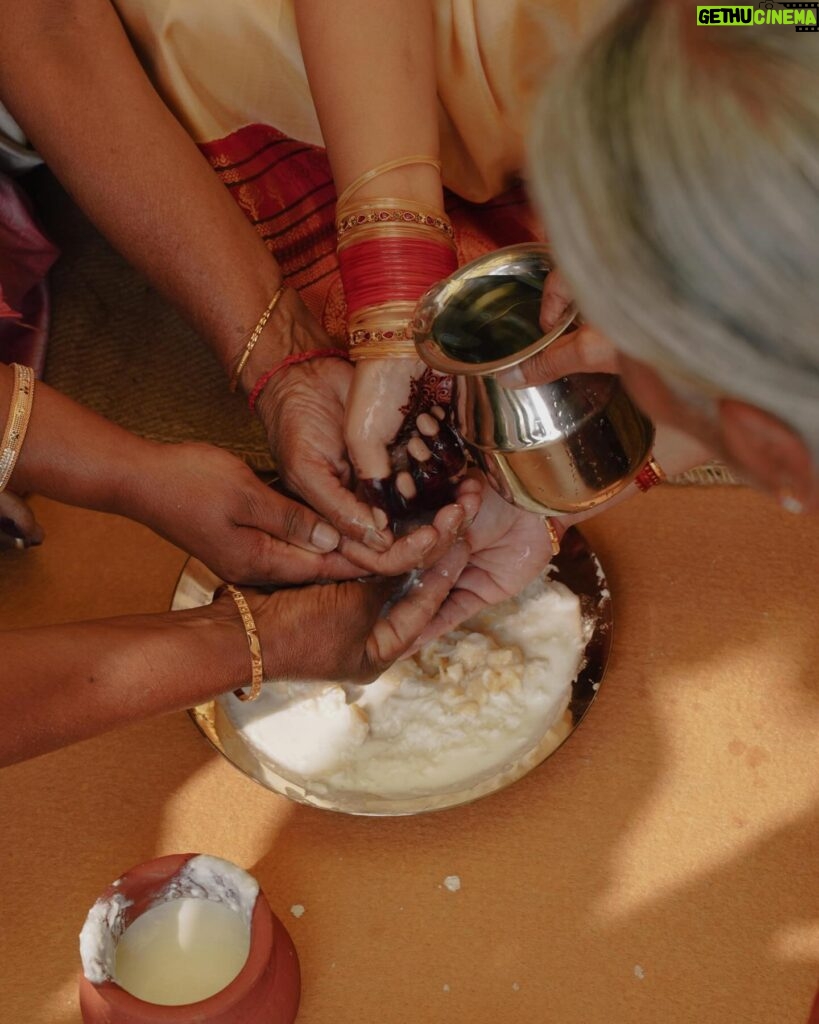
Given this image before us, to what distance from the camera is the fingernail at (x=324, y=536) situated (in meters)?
1.41

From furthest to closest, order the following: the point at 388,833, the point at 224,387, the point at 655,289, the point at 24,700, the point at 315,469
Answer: the point at 224,387, the point at 315,469, the point at 388,833, the point at 24,700, the point at 655,289

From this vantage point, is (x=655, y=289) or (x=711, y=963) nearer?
(x=655, y=289)

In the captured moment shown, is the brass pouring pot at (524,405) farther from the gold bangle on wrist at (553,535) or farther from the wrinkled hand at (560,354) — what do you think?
the gold bangle on wrist at (553,535)

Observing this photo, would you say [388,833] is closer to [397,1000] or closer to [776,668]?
[397,1000]

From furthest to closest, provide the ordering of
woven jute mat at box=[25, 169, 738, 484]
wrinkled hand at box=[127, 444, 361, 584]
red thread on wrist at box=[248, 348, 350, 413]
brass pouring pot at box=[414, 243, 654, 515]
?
woven jute mat at box=[25, 169, 738, 484], red thread on wrist at box=[248, 348, 350, 413], wrinkled hand at box=[127, 444, 361, 584], brass pouring pot at box=[414, 243, 654, 515]

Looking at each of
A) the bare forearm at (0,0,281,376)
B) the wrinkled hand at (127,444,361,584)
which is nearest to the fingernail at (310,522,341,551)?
the wrinkled hand at (127,444,361,584)

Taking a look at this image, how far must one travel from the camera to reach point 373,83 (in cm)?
147

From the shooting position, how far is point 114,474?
142 cm

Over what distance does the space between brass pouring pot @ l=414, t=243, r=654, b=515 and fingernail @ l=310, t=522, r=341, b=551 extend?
275mm

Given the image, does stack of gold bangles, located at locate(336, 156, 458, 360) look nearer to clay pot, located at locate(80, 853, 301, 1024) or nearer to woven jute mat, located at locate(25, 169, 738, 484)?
woven jute mat, located at locate(25, 169, 738, 484)

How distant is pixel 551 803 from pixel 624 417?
52 cm

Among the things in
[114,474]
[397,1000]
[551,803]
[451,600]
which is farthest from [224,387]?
[397,1000]

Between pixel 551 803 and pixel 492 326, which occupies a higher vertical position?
pixel 492 326

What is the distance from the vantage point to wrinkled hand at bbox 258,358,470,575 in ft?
4.50
